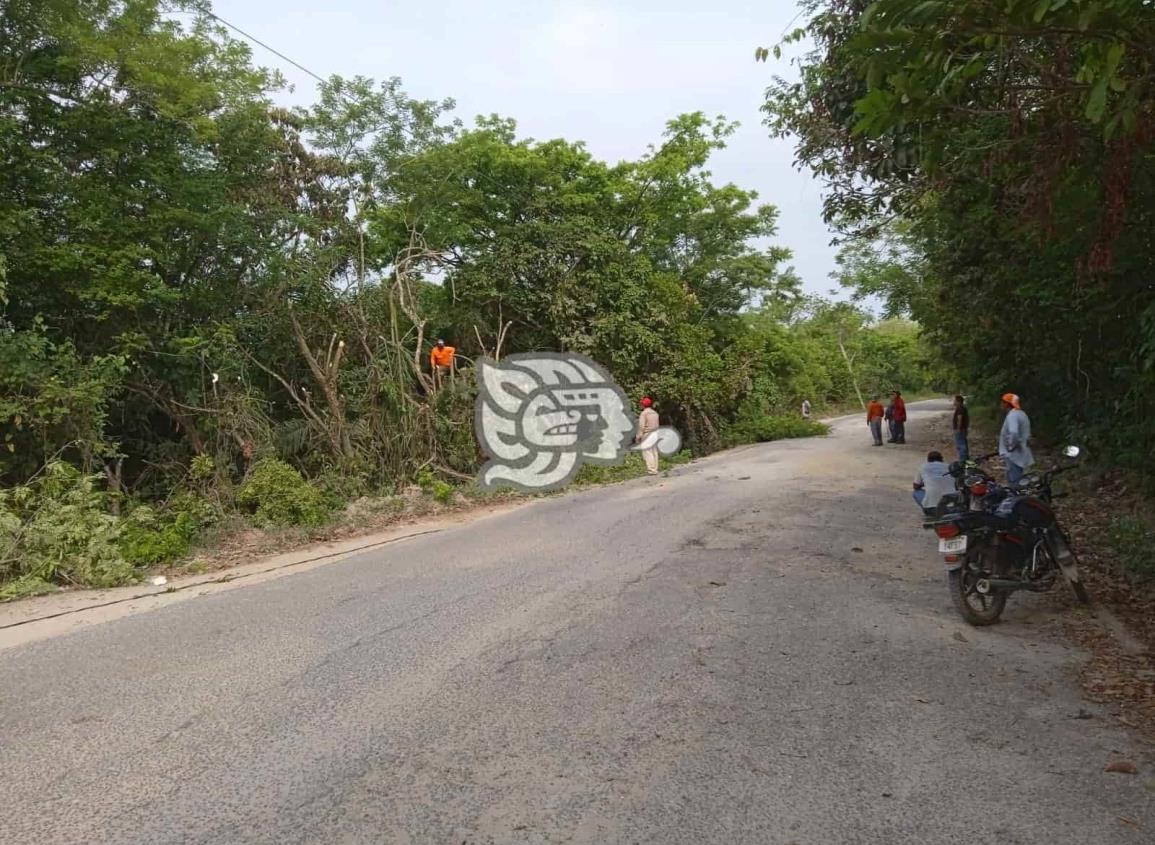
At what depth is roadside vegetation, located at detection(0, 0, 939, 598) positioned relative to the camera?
10.1 m

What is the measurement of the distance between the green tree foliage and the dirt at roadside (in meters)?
1.66

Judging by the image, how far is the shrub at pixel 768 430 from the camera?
23.9 m

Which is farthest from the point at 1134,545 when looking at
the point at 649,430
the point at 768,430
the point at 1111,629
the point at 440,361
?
the point at 768,430

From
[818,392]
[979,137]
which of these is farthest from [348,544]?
[818,392]

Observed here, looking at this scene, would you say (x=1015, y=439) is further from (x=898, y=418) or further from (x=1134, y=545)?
(x=898, y=418)

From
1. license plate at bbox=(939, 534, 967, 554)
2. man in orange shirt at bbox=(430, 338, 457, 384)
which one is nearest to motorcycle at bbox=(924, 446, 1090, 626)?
license plate at bbox=(939, 534, 967, 554)

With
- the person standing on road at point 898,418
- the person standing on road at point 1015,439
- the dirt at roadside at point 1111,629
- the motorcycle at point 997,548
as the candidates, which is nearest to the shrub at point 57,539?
the motorcycle at point 997,548

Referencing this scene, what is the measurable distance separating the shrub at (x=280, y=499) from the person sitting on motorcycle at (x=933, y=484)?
7814 millimetres

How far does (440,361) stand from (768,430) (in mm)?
13890

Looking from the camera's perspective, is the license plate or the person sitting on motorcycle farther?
the person sitting on motorcycle

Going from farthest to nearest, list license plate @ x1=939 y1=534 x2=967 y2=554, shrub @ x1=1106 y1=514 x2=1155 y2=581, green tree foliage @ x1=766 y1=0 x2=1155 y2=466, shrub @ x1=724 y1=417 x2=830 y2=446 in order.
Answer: shrub @ x1=724 y1=417 x2=830 y2=446, shrub @ x1=1106 y1=514 x2=1155 y2=581, license plate @ x1=939 y1=534 x2=967 y2=554, green tree foliage @ x1=766 y1=0 x2=1155 y2=466

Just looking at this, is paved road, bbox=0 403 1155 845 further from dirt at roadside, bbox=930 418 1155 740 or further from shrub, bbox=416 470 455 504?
shrub, bbox=416 470 455 504

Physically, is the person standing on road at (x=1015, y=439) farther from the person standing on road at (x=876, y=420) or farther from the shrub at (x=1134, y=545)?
the person standing on road at (x=876, y=420)

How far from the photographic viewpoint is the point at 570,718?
4102mm
